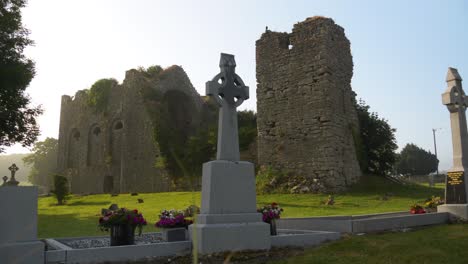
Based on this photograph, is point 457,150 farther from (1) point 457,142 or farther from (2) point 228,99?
(2) point 228,99

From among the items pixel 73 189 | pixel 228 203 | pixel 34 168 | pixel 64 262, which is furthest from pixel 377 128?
pixel 34 168

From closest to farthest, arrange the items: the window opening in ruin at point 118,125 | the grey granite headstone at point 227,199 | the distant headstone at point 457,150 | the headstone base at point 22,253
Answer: the headstone base at point 22,253 → the grey granite headstone at point 227,199 → the distant headstone at point 457,150 → the window opening in ruin at point 118,125

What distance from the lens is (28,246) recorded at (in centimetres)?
585

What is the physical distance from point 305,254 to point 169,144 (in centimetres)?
2552

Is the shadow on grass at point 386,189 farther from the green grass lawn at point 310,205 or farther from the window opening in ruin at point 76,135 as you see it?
the window opening in ruin at point 76,135

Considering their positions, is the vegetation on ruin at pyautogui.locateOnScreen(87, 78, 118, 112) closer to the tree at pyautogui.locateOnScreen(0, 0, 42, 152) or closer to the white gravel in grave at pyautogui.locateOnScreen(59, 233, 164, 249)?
the tree at pyautogui.locateOnScreen(0, 0, 42, 152)

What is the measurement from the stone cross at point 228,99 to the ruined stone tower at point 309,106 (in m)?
12.1

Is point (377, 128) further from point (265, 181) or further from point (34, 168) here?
point (34, 168)

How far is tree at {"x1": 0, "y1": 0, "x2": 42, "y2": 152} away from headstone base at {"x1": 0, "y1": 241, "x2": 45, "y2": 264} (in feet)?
41.1

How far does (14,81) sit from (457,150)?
51.2 feet

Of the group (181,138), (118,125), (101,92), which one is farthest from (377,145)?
(101,92)

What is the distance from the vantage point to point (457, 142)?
11.1 m

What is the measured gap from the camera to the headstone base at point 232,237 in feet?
21.6

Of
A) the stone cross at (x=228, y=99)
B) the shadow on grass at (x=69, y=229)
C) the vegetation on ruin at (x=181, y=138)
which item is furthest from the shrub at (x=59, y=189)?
the stone cross at (x=228, y=99)
